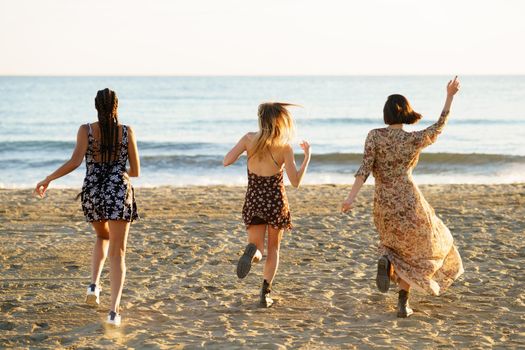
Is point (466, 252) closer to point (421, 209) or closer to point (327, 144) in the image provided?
point (421, 209)

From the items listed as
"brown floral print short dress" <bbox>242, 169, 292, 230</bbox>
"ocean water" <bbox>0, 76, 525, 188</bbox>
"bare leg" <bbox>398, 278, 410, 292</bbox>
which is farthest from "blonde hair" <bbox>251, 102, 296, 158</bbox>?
"bare leg" <bbox>398, 278, 410, 292</bbox>

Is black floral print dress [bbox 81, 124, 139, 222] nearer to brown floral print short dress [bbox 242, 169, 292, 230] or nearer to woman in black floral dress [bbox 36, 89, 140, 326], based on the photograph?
woman in black floral dress [bbox 36, 89, 140, 326]

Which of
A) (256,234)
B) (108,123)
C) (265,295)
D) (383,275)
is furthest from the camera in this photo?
(265,295)

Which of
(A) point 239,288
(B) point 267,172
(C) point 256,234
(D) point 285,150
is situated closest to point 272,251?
(C) point 256,234

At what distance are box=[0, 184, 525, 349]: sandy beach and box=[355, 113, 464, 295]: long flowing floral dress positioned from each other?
1.31 ft

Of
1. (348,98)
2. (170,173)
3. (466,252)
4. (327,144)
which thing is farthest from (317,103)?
(466,252)

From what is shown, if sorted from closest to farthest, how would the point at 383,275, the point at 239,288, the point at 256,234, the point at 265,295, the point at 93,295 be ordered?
1. the point at 383,275
2. the point at 93,295
3. the point at 256,234
4. the point at 265,295
5. the point at 239,288

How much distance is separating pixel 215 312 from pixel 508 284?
2513mm

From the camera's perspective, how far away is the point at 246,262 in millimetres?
5691

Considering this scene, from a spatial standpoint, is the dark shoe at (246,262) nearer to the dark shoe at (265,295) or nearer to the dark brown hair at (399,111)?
the dark shoe at (265,295)

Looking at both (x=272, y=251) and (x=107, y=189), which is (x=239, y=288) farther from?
(x=107, y=189)

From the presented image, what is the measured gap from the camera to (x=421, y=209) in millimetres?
5578

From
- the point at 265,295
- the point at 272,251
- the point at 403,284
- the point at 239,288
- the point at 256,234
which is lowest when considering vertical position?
the point at 239,288

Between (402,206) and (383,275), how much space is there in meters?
0.49
